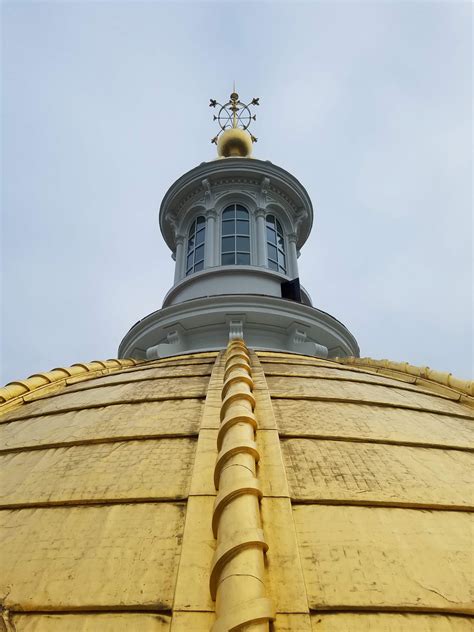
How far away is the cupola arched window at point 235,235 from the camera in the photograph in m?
14.5

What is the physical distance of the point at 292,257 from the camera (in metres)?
15.7

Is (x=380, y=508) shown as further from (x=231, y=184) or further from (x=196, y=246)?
(x=231, y=184)

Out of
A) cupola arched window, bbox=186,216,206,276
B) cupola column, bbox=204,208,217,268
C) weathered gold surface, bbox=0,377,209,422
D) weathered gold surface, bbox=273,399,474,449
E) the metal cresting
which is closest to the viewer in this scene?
the metal cresting

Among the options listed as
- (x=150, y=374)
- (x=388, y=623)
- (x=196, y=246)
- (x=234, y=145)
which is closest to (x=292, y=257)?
(x=196, y=246)

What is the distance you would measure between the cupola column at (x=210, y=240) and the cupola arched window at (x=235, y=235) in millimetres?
338

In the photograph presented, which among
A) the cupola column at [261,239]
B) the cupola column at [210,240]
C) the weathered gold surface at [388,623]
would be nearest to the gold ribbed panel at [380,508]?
the weathered gold surface at [388,623]

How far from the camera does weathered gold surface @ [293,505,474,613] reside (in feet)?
9.32

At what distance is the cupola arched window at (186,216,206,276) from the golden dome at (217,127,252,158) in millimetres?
4908

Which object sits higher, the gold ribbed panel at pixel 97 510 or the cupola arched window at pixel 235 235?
the cupola arched window at pixel 235 235

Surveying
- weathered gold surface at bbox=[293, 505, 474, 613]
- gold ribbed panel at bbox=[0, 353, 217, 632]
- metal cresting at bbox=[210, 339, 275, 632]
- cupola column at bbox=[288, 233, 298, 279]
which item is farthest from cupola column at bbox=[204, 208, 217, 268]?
weathered gold surface at bbox=[293, 505, 474, 613]

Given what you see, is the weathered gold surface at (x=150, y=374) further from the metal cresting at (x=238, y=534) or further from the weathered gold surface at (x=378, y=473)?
the weathered gold surface at (x=378, y=473)

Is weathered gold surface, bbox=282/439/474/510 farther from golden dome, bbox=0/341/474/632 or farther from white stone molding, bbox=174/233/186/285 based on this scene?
white stone molding, bbox=174/233/186/285

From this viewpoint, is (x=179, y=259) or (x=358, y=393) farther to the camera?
(x=179, y=259)

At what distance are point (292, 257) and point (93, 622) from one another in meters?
13.7
